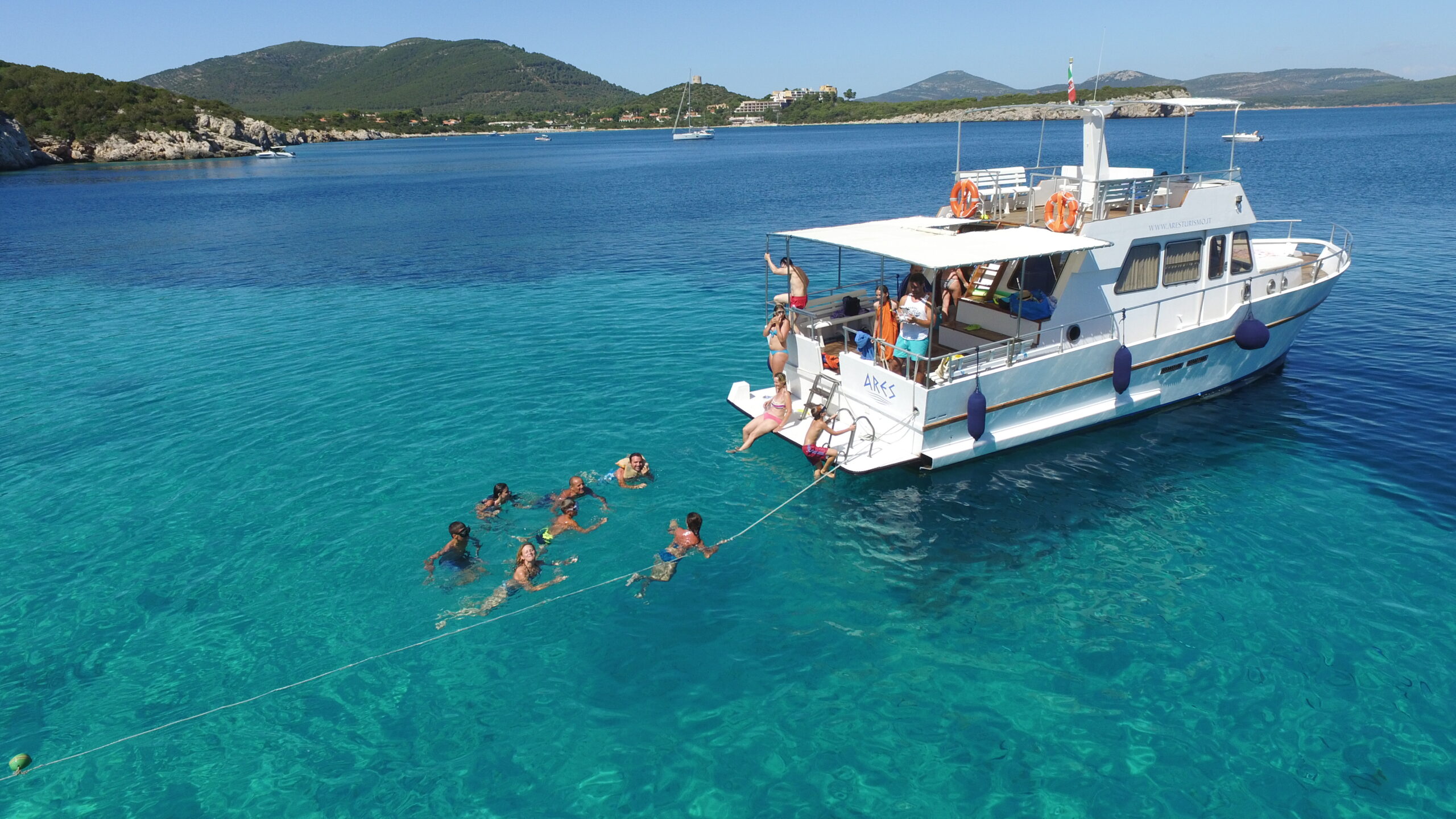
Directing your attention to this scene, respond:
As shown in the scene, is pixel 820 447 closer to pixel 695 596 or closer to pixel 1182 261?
pixel 695 596

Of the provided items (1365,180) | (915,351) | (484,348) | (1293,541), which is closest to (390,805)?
(915,351)

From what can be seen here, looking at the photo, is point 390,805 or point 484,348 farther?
point 484,348

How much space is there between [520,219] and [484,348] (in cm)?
3028

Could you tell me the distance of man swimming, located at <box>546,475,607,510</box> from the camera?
12.7 meters

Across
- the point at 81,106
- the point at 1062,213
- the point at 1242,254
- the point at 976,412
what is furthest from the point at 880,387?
the point at 81,106

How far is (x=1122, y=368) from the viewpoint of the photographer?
14.6 m

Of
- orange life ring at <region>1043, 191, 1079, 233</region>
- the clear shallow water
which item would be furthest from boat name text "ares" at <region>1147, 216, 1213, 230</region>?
the clear shallow water

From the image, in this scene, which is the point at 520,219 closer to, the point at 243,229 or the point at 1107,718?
the point at 243,229

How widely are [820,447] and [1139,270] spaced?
7239 mm

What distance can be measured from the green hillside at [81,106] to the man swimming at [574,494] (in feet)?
458

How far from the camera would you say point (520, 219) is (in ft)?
163

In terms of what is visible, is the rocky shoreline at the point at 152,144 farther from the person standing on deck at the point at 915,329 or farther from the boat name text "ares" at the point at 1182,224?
the person standing on deck at the point at 915,329

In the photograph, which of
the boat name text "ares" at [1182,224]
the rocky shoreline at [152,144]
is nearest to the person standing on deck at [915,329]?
the boat name text "ares" at [1182,224]

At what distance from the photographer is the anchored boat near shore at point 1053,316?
44.1 feet
